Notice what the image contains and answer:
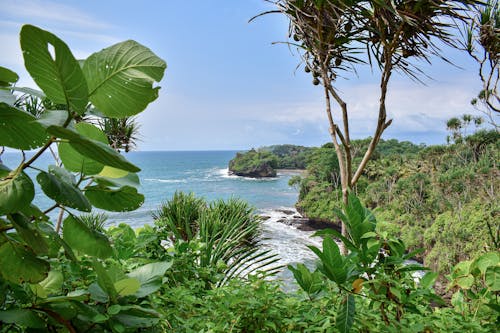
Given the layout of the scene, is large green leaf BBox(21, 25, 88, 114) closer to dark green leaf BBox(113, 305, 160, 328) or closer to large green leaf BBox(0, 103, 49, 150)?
large green leaf BBox(0, 103, 49, 150)

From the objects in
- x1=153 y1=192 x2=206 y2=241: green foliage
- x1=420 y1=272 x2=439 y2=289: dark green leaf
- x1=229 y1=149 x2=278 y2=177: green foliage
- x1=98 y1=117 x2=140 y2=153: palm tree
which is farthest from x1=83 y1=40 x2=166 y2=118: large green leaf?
x1=229 y1=149 x2=278 y2=177: green foliage

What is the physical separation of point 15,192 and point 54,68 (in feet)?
0.36

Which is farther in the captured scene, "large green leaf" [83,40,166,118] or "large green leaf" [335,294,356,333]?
"large green leaf" [335,294,356,333]

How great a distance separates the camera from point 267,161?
104 feet

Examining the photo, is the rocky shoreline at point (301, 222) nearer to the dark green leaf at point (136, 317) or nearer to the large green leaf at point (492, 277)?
the large green leaf at point (492, 277)

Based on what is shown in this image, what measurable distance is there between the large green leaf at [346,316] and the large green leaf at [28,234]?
56 centimetres

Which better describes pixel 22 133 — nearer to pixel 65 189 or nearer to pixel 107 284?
pixel 65 189

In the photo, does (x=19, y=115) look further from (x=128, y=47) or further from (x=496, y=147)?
(x=496, y=147)

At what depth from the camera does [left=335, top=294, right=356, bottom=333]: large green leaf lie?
71 centimetres

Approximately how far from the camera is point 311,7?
2.56m

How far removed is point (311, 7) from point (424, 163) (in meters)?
18.7

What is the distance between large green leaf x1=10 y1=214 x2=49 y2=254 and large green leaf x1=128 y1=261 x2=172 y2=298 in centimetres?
15

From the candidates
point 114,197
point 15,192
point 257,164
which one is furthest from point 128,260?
point 257,164

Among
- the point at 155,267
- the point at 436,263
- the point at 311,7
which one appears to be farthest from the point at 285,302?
the point at 436,263
